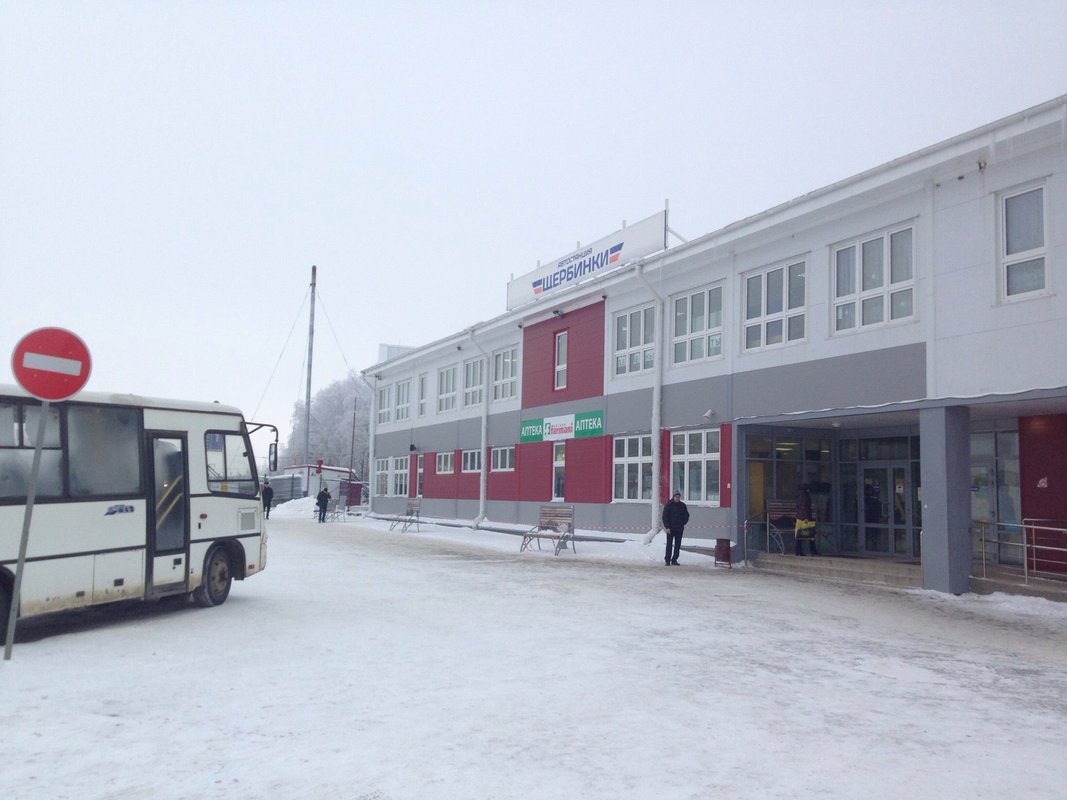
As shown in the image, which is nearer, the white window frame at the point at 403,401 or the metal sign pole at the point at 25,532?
the metal sign pole at the point at 25,532

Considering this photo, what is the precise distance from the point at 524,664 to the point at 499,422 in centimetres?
2323

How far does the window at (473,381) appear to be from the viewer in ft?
109

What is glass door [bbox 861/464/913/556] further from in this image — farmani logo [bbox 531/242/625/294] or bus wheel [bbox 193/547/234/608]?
bus wheel [bbox 193/547/234/608]

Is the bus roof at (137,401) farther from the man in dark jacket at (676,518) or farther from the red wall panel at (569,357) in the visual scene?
the red wall panel at (569,357)

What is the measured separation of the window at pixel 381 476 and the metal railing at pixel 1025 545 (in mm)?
29330

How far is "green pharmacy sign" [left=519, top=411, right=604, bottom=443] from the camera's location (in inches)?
992

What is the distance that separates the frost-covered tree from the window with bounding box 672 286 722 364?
2967 inches

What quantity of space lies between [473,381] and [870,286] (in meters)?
19.2

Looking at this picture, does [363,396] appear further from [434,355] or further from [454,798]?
[454,798]

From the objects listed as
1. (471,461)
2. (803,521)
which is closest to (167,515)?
(803,521)

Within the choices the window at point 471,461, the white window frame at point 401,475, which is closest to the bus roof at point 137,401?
the window at point 471,461

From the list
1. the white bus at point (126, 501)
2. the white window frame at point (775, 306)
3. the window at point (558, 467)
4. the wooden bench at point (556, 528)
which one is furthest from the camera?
the window at point (558, 467)

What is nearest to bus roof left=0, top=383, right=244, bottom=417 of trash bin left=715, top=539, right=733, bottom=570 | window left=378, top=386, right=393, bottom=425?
trash bin left=715, top=539, right=733, bottom=570

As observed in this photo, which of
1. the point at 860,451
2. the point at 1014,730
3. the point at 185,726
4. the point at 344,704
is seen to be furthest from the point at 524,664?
the point at 860,451
